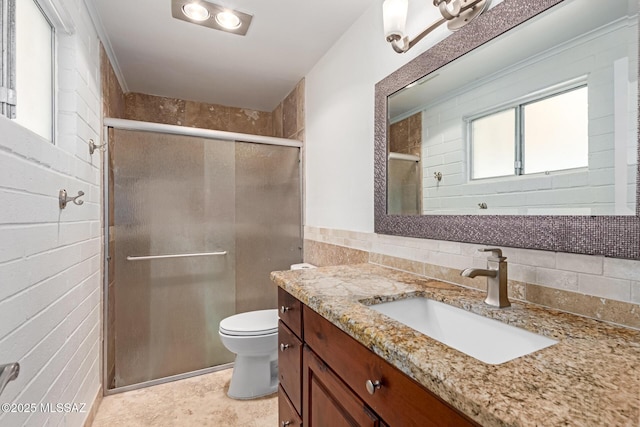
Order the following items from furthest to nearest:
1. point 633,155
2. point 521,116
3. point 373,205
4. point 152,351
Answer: point 152,351
point 373,205
point 521,116
point 633,155

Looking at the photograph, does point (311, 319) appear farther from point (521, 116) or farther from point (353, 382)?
point (521, 116)

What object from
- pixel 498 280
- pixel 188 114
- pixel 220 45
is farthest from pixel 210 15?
pixel 498 280

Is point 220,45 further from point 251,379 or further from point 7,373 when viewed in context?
point 251,379

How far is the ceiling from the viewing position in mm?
1624

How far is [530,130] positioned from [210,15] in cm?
171

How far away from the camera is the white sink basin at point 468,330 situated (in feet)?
2.48

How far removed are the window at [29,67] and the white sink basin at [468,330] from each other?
138 cm

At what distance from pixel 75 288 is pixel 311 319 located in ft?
3.72

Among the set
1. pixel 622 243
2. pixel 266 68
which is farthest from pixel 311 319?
pixel 266 68

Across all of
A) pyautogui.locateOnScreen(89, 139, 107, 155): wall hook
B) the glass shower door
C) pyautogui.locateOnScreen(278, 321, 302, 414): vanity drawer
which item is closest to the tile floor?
the glass shower door

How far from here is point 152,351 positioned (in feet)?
6.59

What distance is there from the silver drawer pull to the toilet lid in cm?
122

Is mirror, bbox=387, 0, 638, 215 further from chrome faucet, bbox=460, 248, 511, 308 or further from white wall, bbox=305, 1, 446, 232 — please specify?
white wall, bbox=305, 1, 446, 232

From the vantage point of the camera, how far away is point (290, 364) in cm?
120
